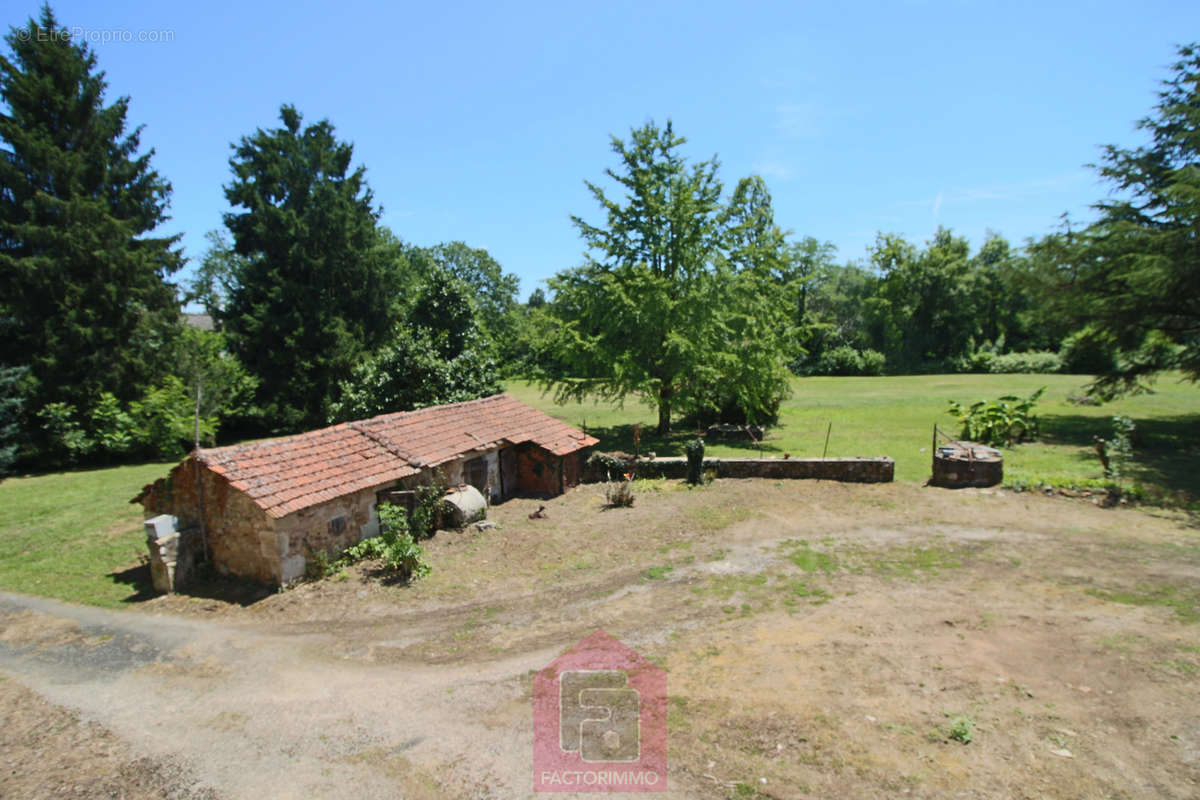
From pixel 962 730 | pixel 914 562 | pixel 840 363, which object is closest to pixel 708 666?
pixel 962 730

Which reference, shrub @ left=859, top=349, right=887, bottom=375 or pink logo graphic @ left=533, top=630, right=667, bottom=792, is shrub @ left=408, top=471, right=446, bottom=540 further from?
shrub @ left=859, top=349, right=887, bottom=375

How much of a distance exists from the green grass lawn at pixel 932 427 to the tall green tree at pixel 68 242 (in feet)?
66.9

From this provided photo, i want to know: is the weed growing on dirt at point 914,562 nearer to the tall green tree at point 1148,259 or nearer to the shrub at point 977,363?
the tall green tree at point 1148,259

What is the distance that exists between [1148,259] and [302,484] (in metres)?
26.7

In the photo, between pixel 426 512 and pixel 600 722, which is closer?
pixel 600 722

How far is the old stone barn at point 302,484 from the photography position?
11.8 meters

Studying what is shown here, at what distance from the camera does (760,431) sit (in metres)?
26.3

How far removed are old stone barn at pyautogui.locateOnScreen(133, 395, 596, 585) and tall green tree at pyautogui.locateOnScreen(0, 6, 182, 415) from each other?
1737 centimetres

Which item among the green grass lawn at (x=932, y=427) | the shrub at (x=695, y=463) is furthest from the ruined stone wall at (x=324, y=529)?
the green grass lawn at (x=932, y=427)

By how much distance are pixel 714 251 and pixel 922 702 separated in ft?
64.9

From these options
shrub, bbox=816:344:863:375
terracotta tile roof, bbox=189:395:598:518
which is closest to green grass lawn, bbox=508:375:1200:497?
terracotta tile roof, bbox=189:395:598:518

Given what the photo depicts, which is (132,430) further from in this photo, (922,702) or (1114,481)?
(1114,481)

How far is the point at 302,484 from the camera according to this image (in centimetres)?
1233

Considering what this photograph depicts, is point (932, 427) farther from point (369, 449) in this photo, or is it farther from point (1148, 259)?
point (369, 449)
